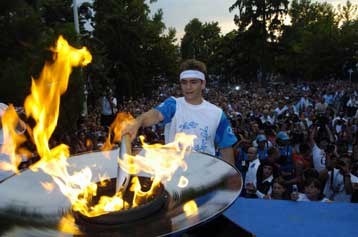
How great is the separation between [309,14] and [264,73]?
14724mm

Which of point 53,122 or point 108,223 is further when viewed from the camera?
point 53,122

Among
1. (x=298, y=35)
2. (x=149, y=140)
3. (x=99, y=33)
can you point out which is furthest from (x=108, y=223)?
(x=298, y=35)

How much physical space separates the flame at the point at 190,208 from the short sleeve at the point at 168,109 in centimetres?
117

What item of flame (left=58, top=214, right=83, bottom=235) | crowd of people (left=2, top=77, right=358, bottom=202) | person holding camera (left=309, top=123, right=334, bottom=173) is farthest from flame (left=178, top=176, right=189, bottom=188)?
person holding camera (left=309, top=123, right=334, bottom=173)

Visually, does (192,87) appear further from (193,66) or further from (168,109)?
(168,109)

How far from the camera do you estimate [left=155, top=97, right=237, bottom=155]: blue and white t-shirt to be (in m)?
2.96

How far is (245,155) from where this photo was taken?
7129mm

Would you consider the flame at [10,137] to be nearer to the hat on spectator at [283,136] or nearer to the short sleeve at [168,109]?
the short sleeve at [168,109]

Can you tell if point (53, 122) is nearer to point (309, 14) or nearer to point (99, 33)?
point (99, 33)

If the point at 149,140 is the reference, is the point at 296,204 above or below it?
below

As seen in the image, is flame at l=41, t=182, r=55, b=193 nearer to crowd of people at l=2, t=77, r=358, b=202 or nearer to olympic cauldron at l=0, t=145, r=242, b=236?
olympic cauldron at l=0, t=145, r=242, b=236

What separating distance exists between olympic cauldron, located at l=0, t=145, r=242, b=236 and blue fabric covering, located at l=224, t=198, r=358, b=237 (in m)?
1.02

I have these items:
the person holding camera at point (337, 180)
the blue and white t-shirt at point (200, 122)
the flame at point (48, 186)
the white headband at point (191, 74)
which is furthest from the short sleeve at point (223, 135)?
the person holding camera at point (337, 180)

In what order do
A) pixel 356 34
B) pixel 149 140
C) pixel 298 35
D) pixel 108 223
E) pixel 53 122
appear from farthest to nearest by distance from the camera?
1. pixel 298 35
2. pixel 356 34
3. pixel 149 140
4. pixel 53 122
5. pixel 108 223
